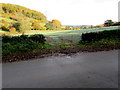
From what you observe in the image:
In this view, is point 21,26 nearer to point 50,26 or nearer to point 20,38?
point 50,26

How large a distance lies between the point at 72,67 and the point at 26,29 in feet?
36.2

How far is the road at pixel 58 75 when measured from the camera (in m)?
3.75

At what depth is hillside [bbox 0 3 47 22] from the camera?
17656 mm

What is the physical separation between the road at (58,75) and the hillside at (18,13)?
534 inches

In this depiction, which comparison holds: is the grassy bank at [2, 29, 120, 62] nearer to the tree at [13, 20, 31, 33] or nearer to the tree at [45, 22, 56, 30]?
the tree at [13, 20, 31, 33]

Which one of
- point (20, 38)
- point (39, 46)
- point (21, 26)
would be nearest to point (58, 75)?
point (39, 46)

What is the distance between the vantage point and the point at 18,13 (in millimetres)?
18953

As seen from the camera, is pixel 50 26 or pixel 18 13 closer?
pixel 18 13

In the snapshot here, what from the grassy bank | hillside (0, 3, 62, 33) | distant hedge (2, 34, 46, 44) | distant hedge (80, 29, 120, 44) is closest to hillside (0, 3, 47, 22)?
hillside (0, 3, 62, 33)

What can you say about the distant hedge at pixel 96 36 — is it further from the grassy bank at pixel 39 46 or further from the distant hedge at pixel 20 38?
the distant hedge at pixel 20 38

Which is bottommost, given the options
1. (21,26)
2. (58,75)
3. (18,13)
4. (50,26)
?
(58,75)

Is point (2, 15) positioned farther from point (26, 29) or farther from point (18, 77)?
point (18, 77)

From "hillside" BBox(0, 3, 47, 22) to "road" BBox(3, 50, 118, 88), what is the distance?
44.5ft

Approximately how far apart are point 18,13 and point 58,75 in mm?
17242
